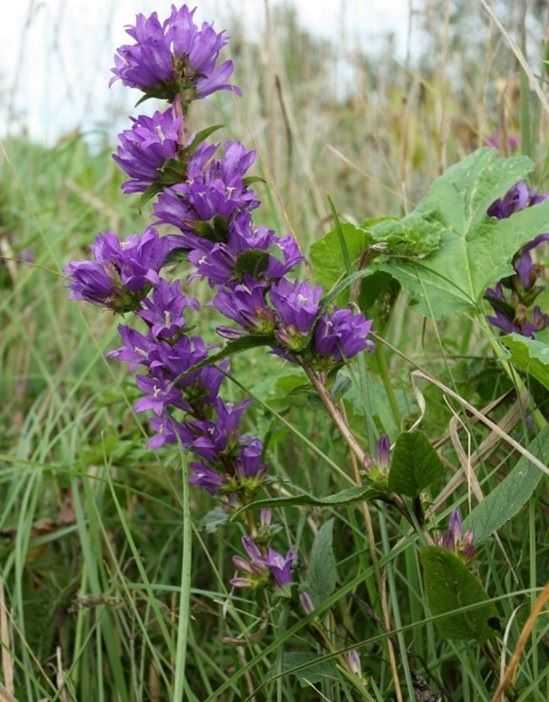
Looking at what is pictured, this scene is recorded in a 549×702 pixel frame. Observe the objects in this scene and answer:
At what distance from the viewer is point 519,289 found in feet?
3.41

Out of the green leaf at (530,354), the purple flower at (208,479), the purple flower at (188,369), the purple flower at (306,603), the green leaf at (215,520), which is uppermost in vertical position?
the purple flower at (188,369)

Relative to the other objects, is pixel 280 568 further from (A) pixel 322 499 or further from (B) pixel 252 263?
(B) pixel 252 263

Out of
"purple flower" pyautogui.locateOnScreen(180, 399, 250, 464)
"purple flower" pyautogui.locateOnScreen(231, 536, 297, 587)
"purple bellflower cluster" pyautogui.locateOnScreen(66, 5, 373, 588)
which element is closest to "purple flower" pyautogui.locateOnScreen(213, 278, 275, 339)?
"purple bellflower cluster" pyautogui.locateOnScreen(66, 5, 373, 588)

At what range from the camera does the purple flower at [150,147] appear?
0.84 meters

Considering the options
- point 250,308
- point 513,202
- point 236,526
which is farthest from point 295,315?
point 236,526

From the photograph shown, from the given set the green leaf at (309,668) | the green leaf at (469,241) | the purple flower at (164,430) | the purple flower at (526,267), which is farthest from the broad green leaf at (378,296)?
the green leaf at (309,668)

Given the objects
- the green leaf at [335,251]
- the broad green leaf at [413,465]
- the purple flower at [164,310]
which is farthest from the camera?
the green leaf at [335,251]

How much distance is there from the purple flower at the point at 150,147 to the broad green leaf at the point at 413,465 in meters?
0.31

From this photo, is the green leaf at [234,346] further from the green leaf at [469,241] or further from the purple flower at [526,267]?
the purple flower at [526,267]

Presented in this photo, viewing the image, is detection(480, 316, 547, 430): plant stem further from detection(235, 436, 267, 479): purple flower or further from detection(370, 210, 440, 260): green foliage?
detection(235, 436, 267, 479): purple flower

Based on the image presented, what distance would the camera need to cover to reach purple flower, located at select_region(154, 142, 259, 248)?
830 millimetres

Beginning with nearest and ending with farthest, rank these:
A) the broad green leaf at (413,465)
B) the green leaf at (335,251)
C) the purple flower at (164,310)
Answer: the broad green leaf at (413,465)
the purple flower at (164,310)
the green leaf at (335,251)

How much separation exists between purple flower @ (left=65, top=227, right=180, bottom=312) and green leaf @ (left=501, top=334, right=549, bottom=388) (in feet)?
1.00

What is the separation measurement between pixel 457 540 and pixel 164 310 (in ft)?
1.05
